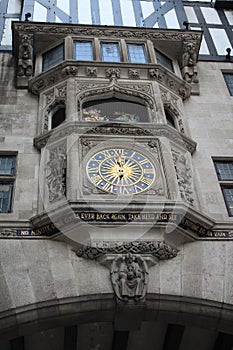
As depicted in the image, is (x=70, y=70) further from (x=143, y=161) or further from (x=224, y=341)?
(x=224, y=341)

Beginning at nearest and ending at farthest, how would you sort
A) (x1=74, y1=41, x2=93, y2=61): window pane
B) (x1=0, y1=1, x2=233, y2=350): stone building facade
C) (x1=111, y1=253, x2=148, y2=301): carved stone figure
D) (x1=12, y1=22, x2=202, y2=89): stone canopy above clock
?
(x1=111, y1=253, x2=148, y2=301): carved stone figure
(x1=0, y1=1, x2=233, y2=350): stone building facade
(x1=12, y1=22, x2=202, y2=89): stone canopy above clock
(x1=74, y1=41, x2=93, y2=61): window pane

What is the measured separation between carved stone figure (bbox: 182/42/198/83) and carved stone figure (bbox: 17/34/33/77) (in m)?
4.85

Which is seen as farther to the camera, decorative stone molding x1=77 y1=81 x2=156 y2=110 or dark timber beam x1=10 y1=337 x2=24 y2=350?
decorative stone molding x1=77 y1=81 x2=156 y2=110

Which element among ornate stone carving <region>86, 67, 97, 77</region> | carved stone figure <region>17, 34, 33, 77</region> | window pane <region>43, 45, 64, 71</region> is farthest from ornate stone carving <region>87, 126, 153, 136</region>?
window pane <region>43, 45, 64, 71</region>

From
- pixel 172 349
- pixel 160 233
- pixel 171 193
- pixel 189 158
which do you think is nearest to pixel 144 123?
pixel 189 158

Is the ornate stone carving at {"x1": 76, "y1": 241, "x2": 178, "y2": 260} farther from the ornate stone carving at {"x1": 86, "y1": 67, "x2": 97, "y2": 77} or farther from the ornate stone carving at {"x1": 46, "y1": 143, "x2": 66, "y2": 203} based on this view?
the ornate stone carving at {"x1": 86, "y1": 67, "x2": 97, "y2": 77}

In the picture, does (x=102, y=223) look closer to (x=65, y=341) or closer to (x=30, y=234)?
(x=30, y=234)

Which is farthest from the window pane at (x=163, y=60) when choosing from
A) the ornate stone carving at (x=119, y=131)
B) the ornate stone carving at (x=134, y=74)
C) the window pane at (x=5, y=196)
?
the window pane at (x=5, y=196)

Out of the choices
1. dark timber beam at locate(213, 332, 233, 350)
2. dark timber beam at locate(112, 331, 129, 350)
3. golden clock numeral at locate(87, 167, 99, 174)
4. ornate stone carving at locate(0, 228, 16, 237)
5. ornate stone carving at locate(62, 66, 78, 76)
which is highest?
ornate stone carving at locate(62, 66, 78, 76)

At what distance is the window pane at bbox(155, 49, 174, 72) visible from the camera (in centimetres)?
1564

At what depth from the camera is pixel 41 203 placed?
10.7m

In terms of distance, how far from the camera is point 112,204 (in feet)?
33.0

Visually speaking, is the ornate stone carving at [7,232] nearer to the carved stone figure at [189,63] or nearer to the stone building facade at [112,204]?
the stone building facade at [112,204]

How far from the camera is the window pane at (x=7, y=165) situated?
11.8m
